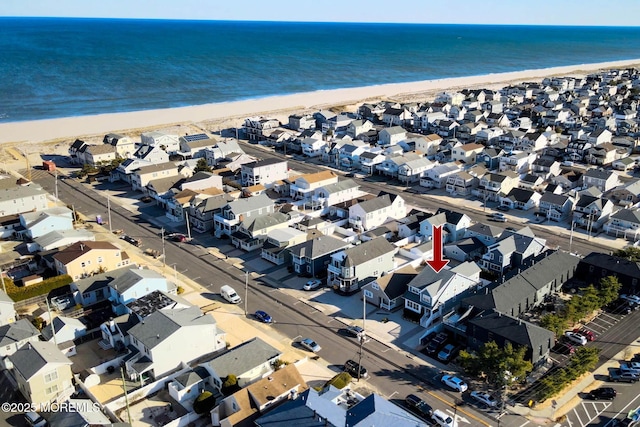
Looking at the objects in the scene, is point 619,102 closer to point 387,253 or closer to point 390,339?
point 387,253

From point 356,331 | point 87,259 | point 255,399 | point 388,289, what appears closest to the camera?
point 255,399

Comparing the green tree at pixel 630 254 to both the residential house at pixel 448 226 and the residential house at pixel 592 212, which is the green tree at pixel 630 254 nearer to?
the residential house at pixel 592 212

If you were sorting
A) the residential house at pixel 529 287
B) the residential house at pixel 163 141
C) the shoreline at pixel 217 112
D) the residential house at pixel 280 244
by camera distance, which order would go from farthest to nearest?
the shoreline at pixel 217 112 < the residential house at pixel 163 141 < the residential house at pixel 280 244 < the residential house at pixel 529 287

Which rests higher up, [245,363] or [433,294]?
[433,294]

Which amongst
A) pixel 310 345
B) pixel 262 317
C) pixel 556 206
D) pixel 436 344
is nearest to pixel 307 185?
pixel 262 317

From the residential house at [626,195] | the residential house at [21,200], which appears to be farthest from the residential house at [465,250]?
the residential house at [21,200]

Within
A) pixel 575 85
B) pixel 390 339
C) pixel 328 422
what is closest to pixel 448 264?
pixel 390 339

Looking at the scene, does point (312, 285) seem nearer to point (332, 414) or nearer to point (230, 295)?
point (230, 295)
